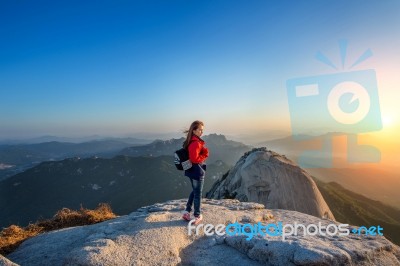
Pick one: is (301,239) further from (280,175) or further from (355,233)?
(280,175)

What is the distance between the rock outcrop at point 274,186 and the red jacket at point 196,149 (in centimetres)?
1290

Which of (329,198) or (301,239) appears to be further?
(329,198)

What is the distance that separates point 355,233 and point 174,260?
310 inches

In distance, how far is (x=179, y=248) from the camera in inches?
364

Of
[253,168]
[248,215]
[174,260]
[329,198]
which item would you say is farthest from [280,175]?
[329,198]

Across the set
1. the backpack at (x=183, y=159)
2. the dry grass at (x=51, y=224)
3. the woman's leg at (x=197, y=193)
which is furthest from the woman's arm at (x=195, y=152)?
the dry grass at (x=51, y=224)

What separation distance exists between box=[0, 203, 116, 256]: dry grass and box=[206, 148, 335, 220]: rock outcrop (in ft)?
41.5

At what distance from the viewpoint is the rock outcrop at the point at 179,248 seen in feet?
27.0

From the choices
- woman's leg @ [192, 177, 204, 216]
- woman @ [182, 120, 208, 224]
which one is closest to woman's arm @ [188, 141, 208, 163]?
woman @ [182, 120, 208, 224]

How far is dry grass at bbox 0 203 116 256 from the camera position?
9867 millimetres

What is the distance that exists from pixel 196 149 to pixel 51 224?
758 cm

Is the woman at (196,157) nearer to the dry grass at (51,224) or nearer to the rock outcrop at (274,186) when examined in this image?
the dry grass at (51,224)

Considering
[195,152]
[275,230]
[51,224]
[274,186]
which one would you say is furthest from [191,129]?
[274,186]

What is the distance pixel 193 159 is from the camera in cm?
1113
